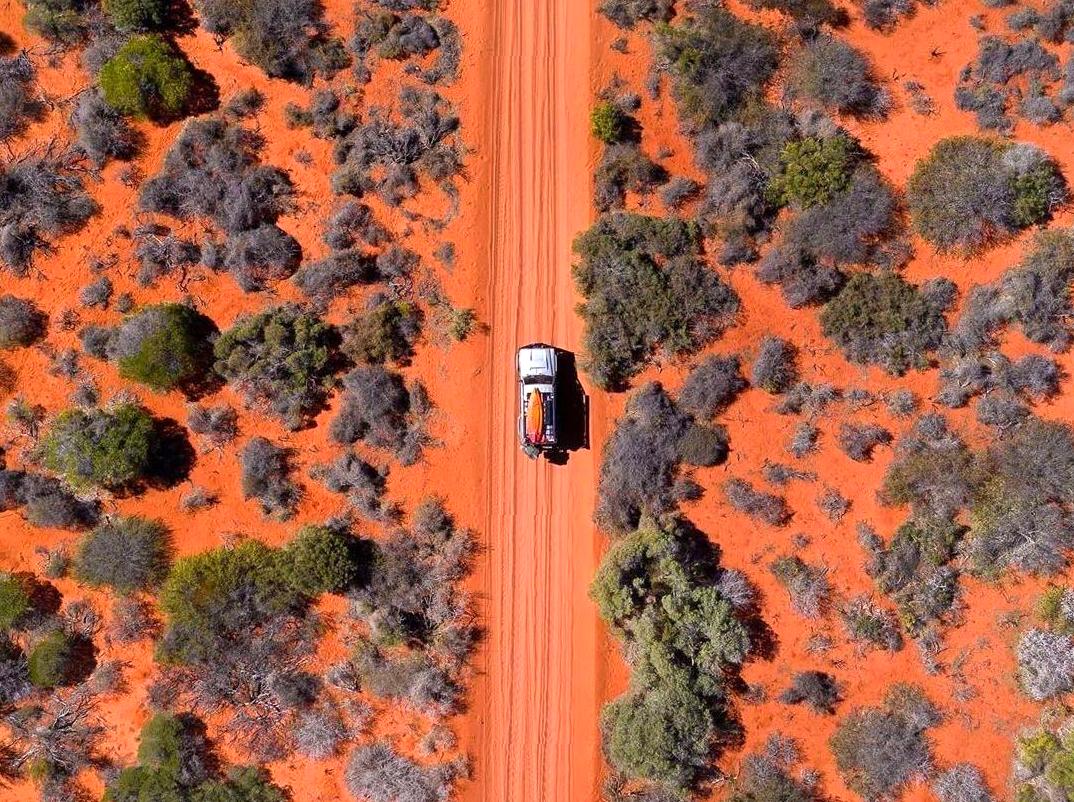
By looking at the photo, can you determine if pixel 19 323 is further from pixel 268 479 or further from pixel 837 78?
pixel 837 78

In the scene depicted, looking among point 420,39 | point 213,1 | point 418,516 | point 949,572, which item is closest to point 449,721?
point 418,516

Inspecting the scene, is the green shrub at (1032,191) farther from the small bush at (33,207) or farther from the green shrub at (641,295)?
the small bush at (33,207)

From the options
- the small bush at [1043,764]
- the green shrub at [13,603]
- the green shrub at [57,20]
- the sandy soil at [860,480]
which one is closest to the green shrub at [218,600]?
the green shrub at [13,603]

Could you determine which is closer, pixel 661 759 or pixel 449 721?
pixel 661 759

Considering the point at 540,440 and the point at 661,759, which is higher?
the point at 540,440

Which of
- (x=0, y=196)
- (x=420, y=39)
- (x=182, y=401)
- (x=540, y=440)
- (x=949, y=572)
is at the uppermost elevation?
(x=420, y=39)

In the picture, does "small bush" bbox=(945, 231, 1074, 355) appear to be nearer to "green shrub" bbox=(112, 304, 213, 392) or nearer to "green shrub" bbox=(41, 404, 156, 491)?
"green shrub" bbox=(112, 304, 213, 392)

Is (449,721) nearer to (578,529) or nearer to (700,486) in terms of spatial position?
(578,529)
